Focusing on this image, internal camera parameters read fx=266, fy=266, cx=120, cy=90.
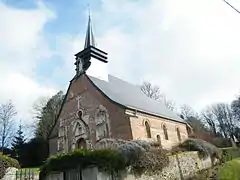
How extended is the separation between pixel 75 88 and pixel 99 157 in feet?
45.2

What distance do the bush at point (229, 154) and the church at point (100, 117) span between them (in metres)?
4.40

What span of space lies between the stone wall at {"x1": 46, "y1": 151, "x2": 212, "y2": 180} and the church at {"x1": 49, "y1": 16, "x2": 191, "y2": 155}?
11.6 feet

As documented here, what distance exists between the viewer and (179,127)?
27375 mm

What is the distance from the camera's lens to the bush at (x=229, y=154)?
2159 centimetres

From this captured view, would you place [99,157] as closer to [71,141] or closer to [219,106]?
[71,141]

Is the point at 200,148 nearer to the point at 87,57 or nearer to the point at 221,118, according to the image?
the point at 87,57

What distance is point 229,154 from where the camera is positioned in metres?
22.7

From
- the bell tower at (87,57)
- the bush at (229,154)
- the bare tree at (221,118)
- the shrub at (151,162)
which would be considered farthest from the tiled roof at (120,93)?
the bare tree at (221,118)

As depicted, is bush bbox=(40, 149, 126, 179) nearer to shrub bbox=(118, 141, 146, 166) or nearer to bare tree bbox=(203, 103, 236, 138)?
shrub bbox=(118, 141, 146, 166)

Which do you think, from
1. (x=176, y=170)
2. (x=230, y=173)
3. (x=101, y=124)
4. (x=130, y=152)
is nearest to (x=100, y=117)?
(x=101, y=124)

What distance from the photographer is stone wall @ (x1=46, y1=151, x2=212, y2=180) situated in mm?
11516

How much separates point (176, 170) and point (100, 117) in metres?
8.31

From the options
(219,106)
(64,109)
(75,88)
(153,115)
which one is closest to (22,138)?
(64,109)

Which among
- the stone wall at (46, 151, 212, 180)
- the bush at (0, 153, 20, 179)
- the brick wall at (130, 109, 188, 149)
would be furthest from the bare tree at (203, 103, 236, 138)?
the bush at (0, 153, 20, 179)
